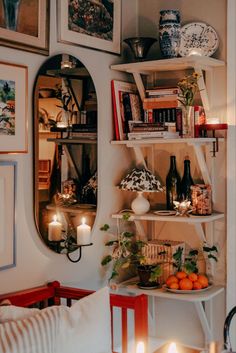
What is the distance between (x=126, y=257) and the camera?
3.28 m

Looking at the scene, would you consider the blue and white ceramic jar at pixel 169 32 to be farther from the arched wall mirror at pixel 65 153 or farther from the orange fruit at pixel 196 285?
the orange fruit at pixel 196 285

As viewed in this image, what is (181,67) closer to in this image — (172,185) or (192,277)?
A: (172,185)

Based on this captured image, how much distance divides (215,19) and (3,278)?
5.93 ft

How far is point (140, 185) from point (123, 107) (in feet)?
1.54

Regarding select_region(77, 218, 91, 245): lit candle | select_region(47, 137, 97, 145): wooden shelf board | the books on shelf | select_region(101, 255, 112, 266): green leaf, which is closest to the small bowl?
the books on shelf

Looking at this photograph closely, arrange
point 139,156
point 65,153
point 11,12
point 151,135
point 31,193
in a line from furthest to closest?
point 139,156
point 151,135
point 65,153
point 31,193
point 11,12

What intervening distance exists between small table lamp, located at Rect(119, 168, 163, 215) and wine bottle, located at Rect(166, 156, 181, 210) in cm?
11

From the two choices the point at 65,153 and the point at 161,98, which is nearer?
A: the point at 65,153

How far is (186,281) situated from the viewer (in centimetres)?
311

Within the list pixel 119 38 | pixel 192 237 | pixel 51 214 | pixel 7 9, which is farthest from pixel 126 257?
pixel 7 9

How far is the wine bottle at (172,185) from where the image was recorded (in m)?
3.34

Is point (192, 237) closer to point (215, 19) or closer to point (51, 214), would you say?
point (51, 214)

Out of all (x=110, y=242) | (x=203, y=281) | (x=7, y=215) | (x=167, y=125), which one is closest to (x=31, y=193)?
(x=7, y=215)

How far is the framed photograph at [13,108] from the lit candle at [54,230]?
38cm
